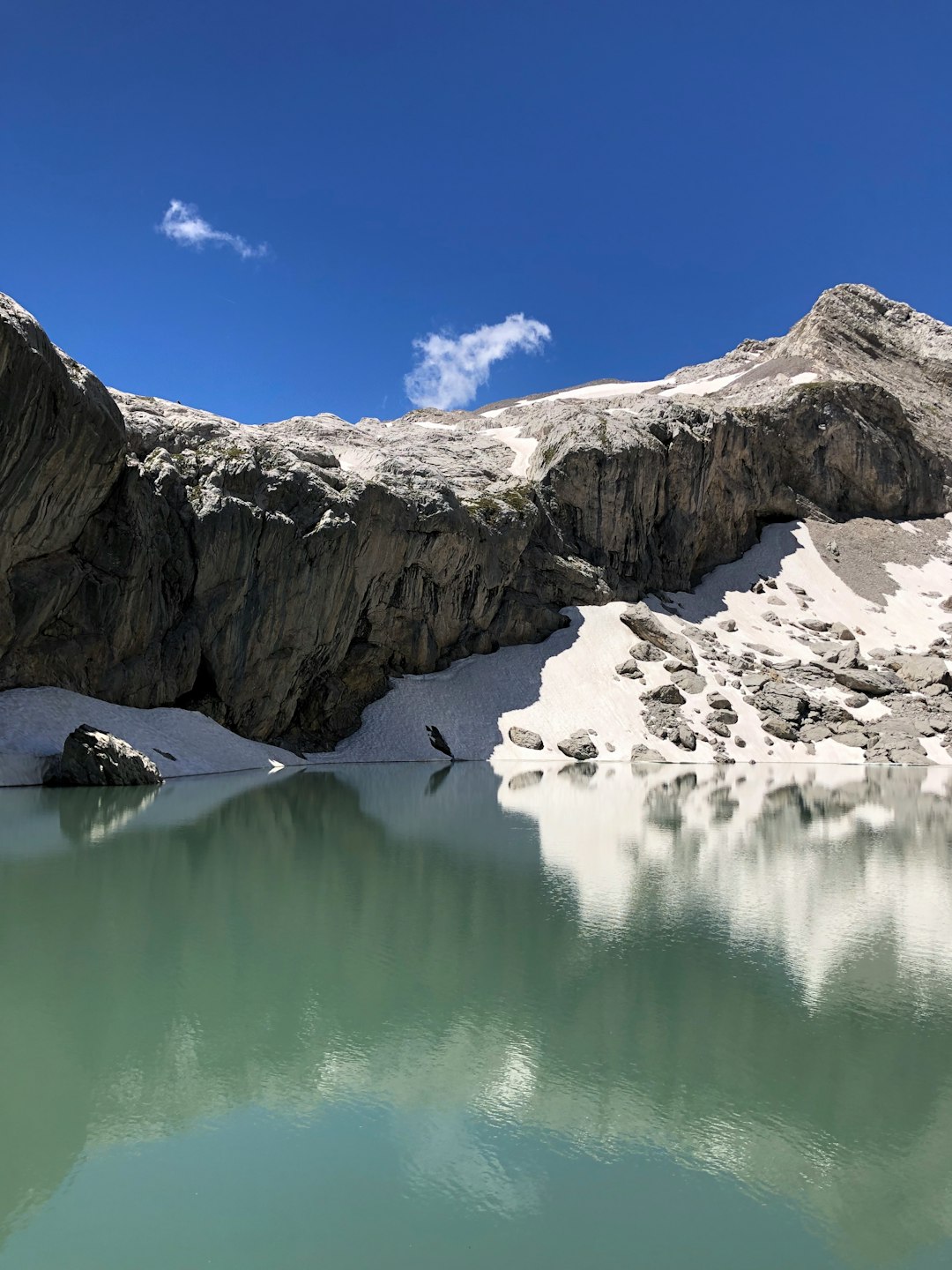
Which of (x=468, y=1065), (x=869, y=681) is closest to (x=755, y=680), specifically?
(x=869, y=681)

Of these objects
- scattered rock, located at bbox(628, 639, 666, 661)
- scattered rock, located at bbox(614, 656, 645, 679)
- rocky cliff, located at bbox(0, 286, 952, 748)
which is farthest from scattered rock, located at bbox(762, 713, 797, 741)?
rocky cliff, located at bbox(0, 286, 952, 748)

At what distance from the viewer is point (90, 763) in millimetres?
28234

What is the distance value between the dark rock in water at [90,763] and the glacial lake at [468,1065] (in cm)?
1387

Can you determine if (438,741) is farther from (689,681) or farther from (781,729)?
(781,729)

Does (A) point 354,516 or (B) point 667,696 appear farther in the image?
(B) point 667,696

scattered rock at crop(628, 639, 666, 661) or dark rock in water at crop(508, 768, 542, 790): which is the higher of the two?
scattered rock at crop(628, 639, 666, 661)

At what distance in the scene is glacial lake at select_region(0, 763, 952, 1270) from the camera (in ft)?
15.7

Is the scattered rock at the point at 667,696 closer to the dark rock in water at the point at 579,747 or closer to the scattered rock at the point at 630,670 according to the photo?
the scattered rock at the point at 630,670

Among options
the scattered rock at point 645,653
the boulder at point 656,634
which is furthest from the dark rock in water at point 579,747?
the boulder at point 656,634

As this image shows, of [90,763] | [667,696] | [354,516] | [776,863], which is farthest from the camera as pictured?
[667,696]

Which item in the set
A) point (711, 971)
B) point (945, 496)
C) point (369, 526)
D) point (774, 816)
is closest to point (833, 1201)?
point (711, 971)

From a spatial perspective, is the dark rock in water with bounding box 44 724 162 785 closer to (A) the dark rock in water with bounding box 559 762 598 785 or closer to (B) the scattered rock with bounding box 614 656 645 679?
(A) the dark rock in water with bounding box 559 762 598 785

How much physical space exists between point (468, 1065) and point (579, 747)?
41.4 meters

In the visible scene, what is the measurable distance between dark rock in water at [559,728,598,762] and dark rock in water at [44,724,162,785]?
25988 mm
